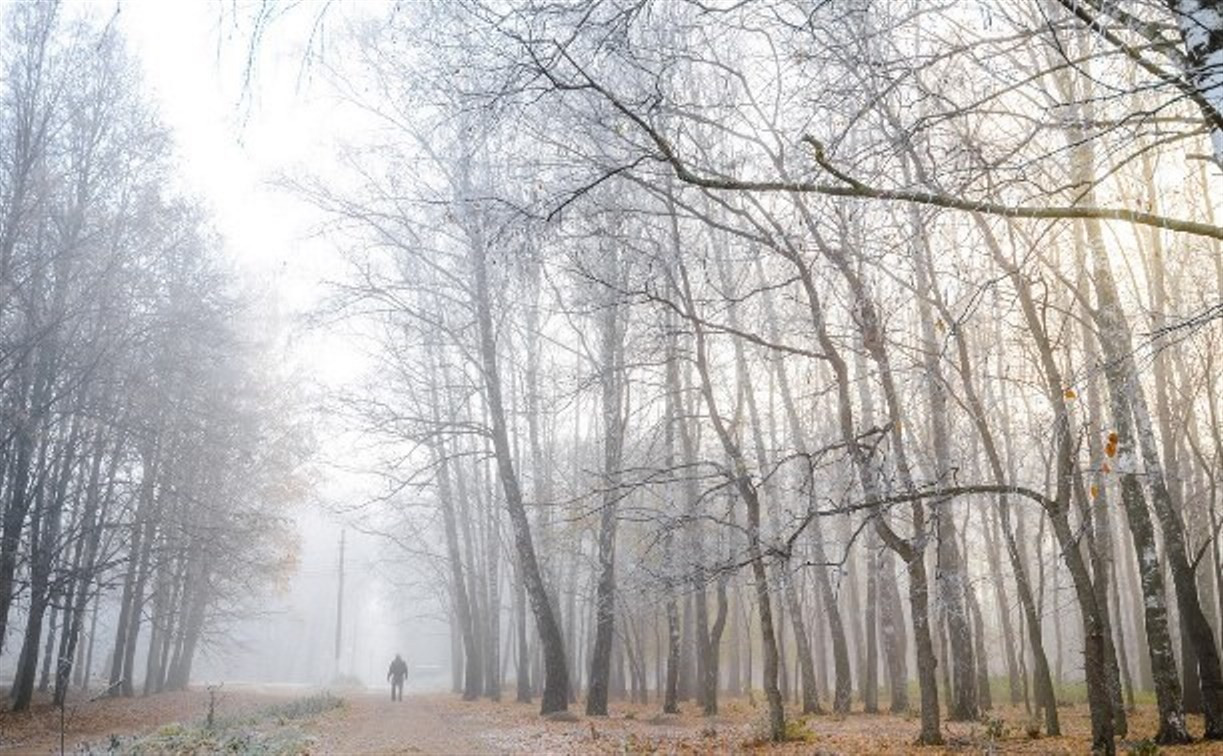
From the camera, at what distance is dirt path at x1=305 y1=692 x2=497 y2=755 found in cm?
1134

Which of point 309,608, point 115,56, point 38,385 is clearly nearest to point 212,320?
point 38,385

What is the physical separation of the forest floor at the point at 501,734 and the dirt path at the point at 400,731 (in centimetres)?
2

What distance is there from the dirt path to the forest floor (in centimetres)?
2

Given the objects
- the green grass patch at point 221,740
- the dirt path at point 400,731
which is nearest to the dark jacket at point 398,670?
the dirt path at point 400,731

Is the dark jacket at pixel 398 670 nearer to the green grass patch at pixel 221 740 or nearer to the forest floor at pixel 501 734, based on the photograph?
the forest floor at pixel 501 734

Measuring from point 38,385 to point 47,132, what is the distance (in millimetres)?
4628

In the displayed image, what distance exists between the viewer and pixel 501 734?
13.3 meters

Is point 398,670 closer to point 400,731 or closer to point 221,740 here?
point 400,731

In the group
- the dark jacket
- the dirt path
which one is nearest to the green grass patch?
the dirt path

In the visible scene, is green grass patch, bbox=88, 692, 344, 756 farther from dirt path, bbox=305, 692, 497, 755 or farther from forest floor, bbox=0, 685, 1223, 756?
dirt path, bbox=305, 692, 497, 755

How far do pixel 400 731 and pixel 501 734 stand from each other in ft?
6.74

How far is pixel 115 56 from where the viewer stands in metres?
17.0

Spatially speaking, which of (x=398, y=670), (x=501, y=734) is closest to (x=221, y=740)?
(x=501, y=734)

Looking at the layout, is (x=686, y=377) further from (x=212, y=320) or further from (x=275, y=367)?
(x=275, y=367)
